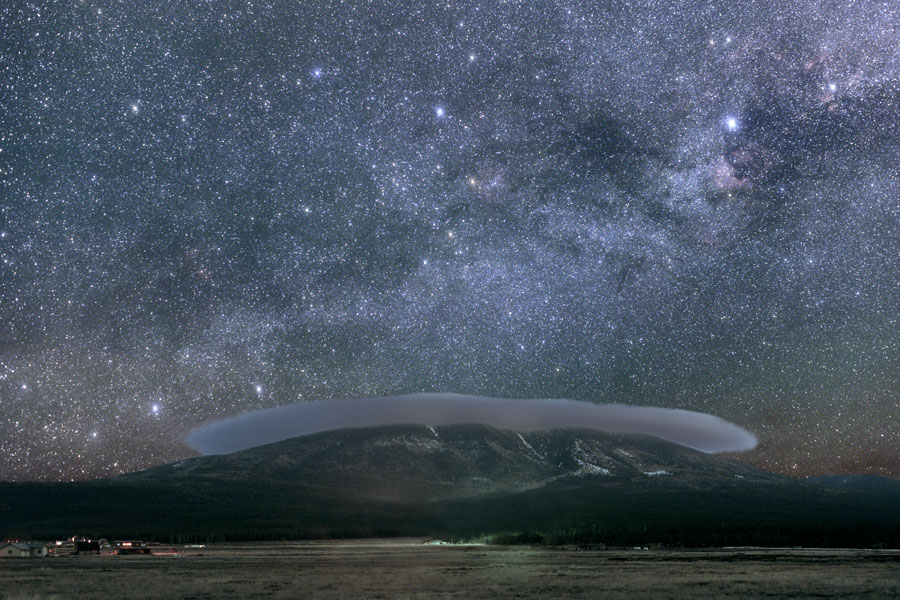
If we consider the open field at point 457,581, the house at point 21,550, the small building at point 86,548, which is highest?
the open field at point 457,581

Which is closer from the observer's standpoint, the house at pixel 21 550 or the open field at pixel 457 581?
the open field at pixel 457 581

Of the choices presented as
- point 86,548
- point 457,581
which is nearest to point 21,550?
point 86,548

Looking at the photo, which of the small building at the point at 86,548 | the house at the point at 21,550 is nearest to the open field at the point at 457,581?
the house at the point at 21,550

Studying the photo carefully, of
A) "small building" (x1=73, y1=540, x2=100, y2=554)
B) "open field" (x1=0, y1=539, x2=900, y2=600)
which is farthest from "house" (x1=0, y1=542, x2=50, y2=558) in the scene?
"open field" (x1=0, y1=539, x2=900, y2=600)

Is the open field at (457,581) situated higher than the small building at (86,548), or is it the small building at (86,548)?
the open field at (457,581)

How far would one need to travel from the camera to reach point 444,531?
164m

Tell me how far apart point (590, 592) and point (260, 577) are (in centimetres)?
2912

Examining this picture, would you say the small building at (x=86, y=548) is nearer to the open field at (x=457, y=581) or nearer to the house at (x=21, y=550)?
the house at (x=21, y=550)

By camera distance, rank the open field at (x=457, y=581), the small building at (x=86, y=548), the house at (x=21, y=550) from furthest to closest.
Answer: the small building at (x=86, y=548) < the house at (x=21, y=550) < the open field at (x=457, y=581)

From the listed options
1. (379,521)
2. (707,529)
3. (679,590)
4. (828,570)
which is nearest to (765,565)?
(828,570)

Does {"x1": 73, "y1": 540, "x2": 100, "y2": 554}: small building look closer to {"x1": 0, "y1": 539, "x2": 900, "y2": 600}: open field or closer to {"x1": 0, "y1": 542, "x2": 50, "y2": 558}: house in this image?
{"x1": 0, "y1": 542, "x2": 50, "y2": 558}: house

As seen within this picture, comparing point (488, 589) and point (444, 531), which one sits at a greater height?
point (488, 589)

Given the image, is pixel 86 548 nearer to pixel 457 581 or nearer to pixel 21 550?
pixel 21 550

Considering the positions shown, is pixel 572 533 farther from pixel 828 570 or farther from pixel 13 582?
pixel 13 582
